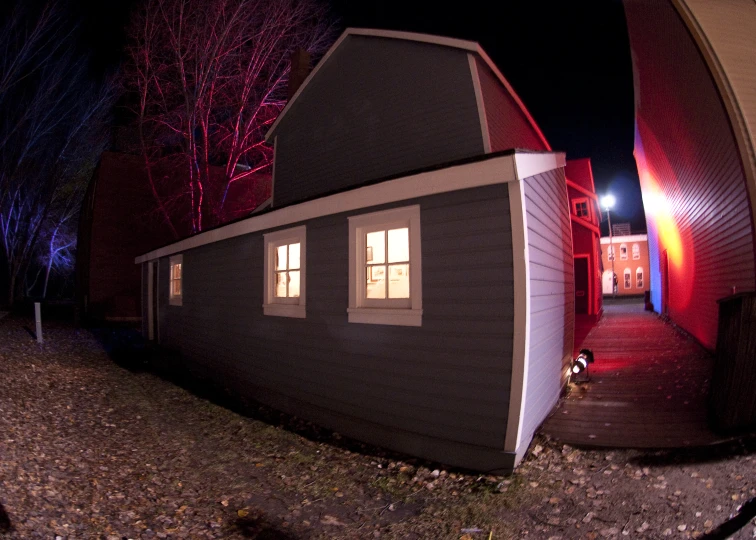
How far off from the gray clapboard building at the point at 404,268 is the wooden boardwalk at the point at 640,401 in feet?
1.76

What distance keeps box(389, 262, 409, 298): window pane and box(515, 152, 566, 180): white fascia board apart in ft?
6.83

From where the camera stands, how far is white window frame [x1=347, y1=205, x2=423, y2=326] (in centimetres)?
521

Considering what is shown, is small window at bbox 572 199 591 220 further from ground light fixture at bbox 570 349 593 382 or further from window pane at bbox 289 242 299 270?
window pane at bbox 289 242 299 270

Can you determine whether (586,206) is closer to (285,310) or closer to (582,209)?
(582,209)

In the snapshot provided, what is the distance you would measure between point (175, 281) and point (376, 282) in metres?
8.03

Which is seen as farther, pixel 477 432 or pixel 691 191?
pixel 691 191

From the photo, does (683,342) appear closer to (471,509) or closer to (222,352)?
(471,509)

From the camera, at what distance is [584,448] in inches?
206

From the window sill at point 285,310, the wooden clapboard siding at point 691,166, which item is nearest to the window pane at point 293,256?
the window sill at point 285,310

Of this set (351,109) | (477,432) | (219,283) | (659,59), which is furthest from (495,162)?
(659,59)

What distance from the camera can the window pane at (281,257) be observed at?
24.7 feet

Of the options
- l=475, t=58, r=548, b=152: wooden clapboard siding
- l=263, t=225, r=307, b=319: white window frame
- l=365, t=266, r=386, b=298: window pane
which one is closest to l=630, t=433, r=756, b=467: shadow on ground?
l=365, t=266, r=386, b=298: window pane

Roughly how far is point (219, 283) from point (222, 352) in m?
1.45

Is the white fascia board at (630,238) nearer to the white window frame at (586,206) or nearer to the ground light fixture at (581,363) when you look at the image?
the white window frame at (586,206)
